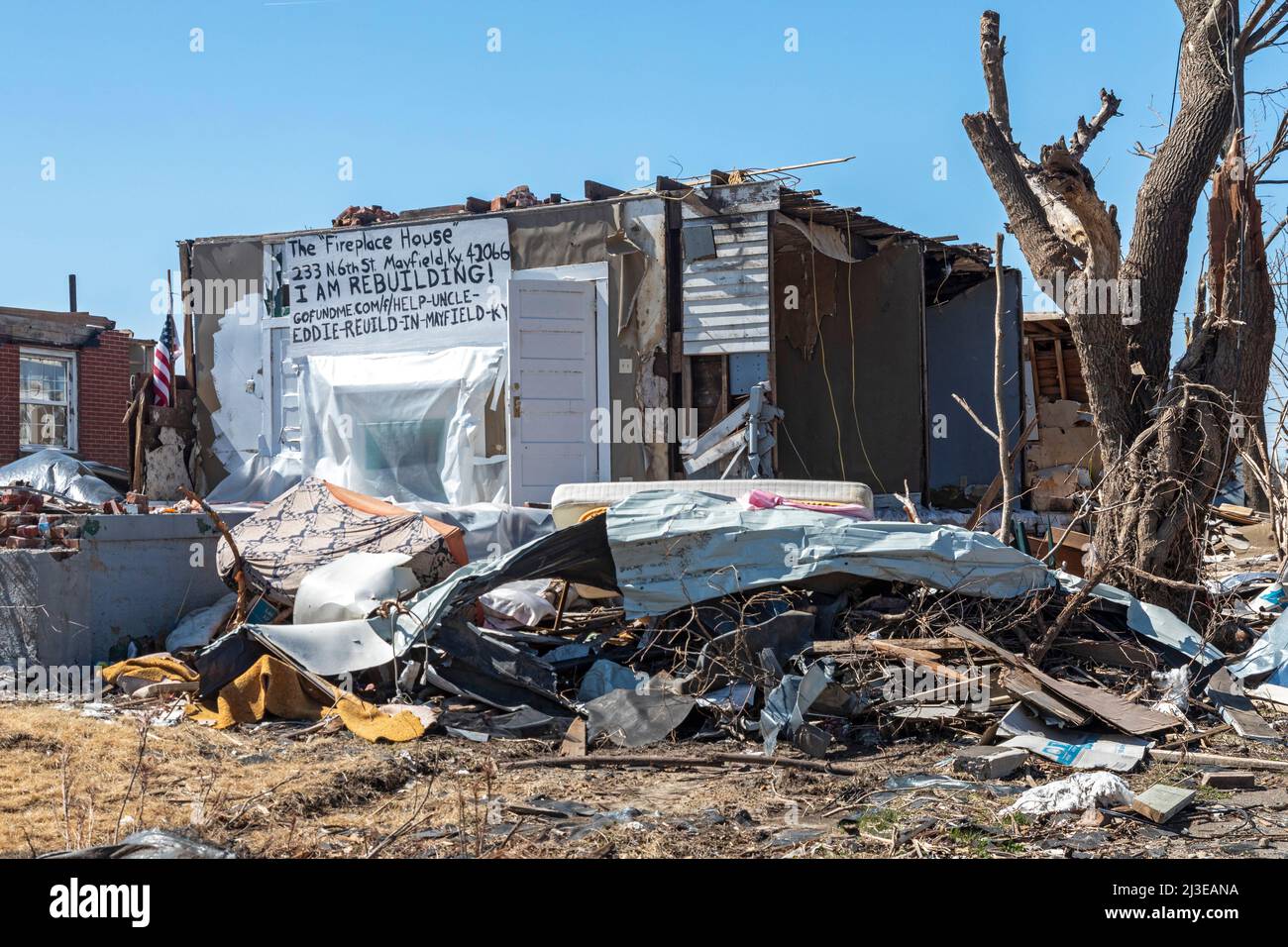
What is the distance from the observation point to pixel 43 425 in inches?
810

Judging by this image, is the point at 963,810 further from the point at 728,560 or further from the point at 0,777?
the point at 0,777

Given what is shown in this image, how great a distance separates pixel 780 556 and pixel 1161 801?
Answer: 304 centimetres

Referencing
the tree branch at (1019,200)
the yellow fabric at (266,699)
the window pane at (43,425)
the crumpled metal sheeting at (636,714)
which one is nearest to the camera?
the crumpled metal sheeting at (636,714)

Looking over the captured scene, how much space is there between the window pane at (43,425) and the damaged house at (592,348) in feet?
22.2

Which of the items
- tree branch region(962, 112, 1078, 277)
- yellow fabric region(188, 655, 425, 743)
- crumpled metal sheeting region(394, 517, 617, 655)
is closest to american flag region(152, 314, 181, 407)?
yellow fabric region(188, 655, 425, 743)

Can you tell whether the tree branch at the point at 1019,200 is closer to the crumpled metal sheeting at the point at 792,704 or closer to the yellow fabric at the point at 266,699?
the crumpled metal sheeting at the point at 792,704

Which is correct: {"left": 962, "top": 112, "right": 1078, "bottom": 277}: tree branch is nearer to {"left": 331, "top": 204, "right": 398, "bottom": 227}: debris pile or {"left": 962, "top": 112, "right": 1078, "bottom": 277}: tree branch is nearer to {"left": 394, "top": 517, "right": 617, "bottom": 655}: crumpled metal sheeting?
{"left": 394, "top": 517, "right": 617, "bottom": 655}: crumpled metal sheeting

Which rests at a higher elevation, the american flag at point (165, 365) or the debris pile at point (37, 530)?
the american flag at point (165, 365)

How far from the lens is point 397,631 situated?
7.69 metres

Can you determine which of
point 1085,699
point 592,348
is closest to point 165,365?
point 592,348

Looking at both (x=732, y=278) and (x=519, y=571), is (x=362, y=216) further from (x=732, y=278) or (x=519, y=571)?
(x=519, y=571)

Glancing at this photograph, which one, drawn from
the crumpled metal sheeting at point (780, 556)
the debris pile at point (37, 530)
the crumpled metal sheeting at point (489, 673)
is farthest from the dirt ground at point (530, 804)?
the debris pile at point (37, 530)

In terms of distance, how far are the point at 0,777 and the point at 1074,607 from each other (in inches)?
233

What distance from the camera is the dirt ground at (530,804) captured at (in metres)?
4.72
